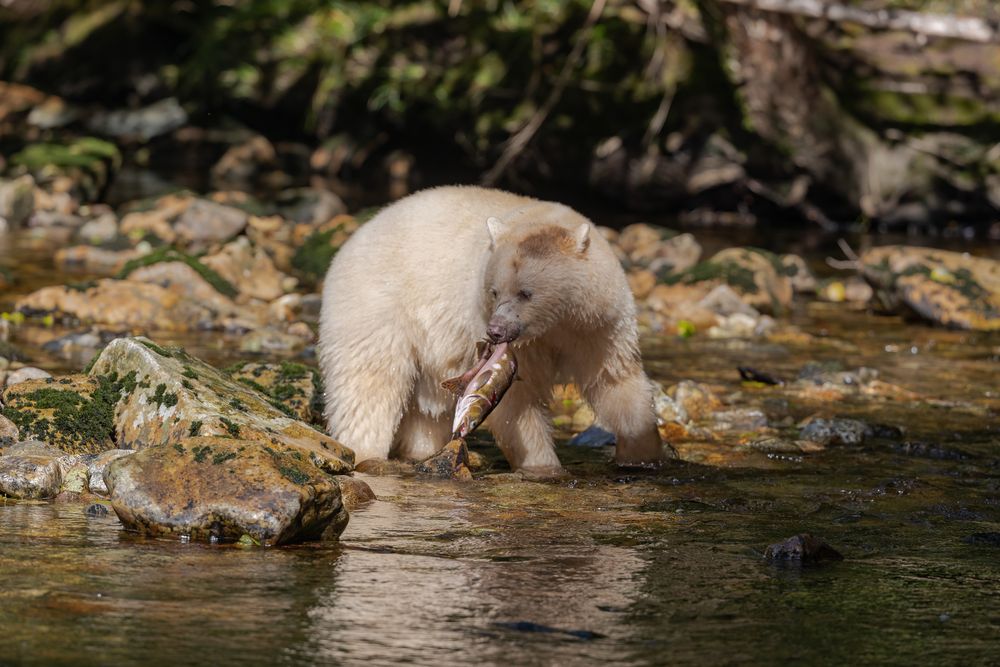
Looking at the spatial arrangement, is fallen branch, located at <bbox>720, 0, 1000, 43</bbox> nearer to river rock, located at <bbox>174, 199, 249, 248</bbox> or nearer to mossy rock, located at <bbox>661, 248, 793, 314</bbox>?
mossy rock, located at <bbox>661, 248, 793, 314</bbox>

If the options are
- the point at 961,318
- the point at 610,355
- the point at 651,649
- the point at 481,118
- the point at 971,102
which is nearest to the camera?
the point at 651,649

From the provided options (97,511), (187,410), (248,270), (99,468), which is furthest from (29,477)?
(248,270)

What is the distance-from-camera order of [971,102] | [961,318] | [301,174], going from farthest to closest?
[301,174]
[971,102]
[961,318]

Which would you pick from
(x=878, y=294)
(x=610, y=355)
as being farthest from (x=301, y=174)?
(x=610, y=355)

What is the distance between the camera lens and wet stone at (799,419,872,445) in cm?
834

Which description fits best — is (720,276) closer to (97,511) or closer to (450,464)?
(450,464)

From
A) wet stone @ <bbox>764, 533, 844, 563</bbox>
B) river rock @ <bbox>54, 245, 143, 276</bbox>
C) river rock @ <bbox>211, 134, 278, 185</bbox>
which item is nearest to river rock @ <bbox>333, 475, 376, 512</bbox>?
wet stone @ <bbox>764, 533, 844, 563</bbox>

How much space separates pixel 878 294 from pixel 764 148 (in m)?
6.11

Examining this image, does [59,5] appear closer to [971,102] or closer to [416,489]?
[971,102]

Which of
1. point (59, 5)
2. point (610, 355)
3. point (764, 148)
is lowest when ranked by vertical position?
point (610, 355)

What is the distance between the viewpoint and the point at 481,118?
21453 millimetres

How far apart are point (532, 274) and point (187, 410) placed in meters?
1.76

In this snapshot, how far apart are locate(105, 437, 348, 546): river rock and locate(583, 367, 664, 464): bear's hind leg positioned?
2.30 metres

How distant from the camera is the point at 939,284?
13812 millimetres
